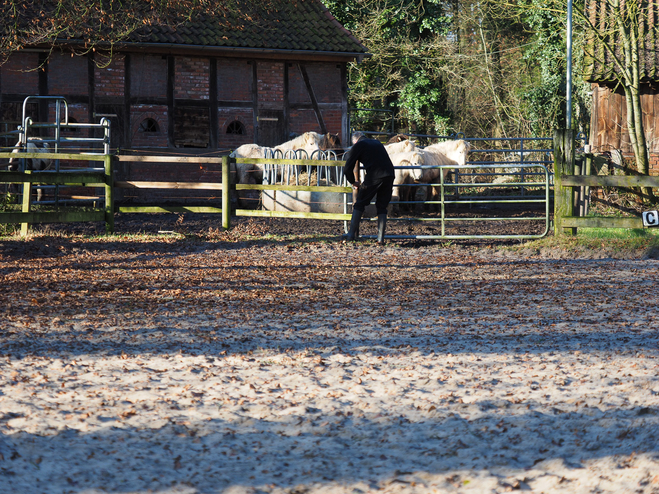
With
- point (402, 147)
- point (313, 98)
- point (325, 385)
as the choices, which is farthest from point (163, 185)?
point (325, 385)

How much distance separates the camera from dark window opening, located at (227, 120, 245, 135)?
21766 mm

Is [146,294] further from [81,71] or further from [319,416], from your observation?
[81,71]

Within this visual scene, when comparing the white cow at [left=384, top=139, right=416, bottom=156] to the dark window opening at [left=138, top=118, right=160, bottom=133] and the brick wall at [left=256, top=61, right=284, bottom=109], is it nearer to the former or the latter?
the brick wall at [left=256, top=61, right=284, bottom=109]

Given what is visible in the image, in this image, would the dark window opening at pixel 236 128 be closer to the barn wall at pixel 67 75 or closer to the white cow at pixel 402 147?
the barn wall at pixel 67 75

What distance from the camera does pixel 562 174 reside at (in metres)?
11.8

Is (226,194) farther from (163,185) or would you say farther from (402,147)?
(402,147)

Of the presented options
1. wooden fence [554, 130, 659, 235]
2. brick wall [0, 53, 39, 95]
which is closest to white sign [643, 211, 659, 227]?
wooden fence [554, 130, 659, 235]

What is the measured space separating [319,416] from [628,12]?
15831mm

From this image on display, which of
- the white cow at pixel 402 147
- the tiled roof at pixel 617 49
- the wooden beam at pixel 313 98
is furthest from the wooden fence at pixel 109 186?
the wooden beam at pixel 313 98

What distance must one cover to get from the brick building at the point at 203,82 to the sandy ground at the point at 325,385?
1313 cm

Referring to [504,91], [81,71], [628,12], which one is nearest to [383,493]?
[628,12]

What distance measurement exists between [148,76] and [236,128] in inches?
110

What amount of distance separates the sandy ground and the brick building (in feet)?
43.1

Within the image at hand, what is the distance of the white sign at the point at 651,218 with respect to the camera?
10.5 metres
